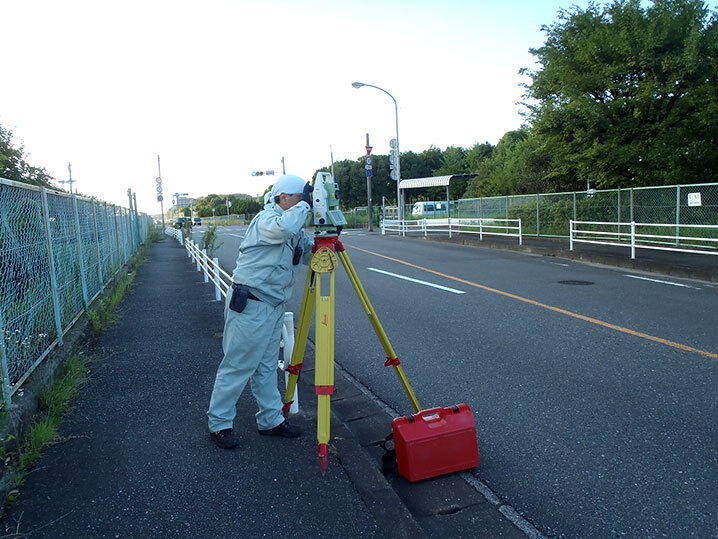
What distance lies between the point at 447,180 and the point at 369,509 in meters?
21.9

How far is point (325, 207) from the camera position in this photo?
3.19 m

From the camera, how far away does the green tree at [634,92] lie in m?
14.4

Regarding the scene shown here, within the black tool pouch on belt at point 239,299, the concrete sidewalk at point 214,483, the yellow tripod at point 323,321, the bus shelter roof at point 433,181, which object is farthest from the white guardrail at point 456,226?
the black tool pouch on belt at point 239,299

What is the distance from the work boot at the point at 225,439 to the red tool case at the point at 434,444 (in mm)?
1086

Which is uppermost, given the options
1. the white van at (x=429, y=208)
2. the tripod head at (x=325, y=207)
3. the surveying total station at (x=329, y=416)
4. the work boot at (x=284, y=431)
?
the white van at (x=429, y=208)

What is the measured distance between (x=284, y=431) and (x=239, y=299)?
1002 millimetres

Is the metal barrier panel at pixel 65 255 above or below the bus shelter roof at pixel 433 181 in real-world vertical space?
below

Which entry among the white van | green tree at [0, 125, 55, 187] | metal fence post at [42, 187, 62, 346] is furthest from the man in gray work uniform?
the white van

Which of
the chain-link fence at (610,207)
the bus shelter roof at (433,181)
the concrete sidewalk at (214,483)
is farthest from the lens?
the bus shelter roof at (433,181)

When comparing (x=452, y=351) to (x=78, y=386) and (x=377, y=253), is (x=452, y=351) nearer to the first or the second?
(x=78, y=386)

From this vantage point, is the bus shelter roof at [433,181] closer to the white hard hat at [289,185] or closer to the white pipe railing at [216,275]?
the white pipe railing at [216,275]

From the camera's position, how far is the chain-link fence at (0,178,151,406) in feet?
12.9

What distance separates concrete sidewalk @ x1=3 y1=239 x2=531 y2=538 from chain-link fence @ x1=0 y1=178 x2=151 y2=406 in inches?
23.8

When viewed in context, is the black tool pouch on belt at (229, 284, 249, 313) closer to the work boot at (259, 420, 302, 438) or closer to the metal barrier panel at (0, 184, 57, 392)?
the work boot at (259, 420, 302, 438)
